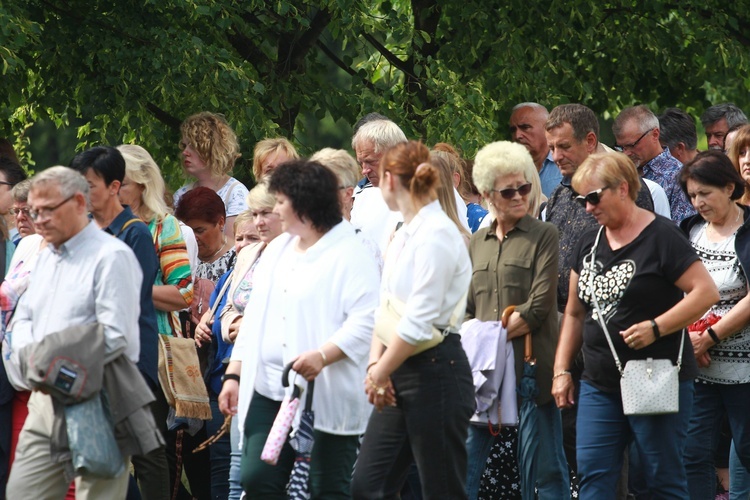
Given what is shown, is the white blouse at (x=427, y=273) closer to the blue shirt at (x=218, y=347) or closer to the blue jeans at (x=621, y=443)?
the blue jeans at (x=621, y=443)

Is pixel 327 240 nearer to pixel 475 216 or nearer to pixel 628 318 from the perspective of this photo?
pixel 628 318

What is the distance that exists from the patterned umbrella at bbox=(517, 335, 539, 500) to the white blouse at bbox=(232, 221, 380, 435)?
115cm

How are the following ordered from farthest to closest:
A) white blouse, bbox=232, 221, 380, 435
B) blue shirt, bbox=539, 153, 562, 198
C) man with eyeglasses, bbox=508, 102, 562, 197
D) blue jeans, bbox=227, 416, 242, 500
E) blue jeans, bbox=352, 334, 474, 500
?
1. man with eyeglasses, bbox=508, 102, 562, 197
2. blue shirt, bbox=539, 153, 562, 198
3. blue jeans, bbox=227, 416, 242, 500
4. white blouse, bbox=232, 221, 380, 435
5. blue jeans, bbox=352, 334, 474, 500

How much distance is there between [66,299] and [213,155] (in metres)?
3.03

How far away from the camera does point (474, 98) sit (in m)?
10.5

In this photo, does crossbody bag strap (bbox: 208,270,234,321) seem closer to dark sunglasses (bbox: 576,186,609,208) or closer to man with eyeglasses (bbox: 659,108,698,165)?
dark sunglasses (bbox: 576,186,609,208)

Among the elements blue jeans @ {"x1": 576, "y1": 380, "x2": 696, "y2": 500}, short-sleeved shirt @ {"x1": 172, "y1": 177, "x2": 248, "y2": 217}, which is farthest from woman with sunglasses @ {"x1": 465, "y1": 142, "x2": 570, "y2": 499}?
short-sleeved shirt @ {"x1": 172, "y1": 177, "x2": 248, "y2": 217}

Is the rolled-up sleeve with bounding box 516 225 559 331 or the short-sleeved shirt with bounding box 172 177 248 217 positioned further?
→ the short-sleeved shirt with bounding box 172 177 248 217

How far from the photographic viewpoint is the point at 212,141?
852cm

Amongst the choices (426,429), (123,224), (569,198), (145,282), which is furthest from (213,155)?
(426,429)

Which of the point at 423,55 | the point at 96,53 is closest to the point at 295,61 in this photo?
the point at 423,55

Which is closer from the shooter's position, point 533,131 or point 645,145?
point 645,145

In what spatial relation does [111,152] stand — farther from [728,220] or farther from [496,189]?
[728,220]

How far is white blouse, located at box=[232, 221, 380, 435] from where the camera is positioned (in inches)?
220
